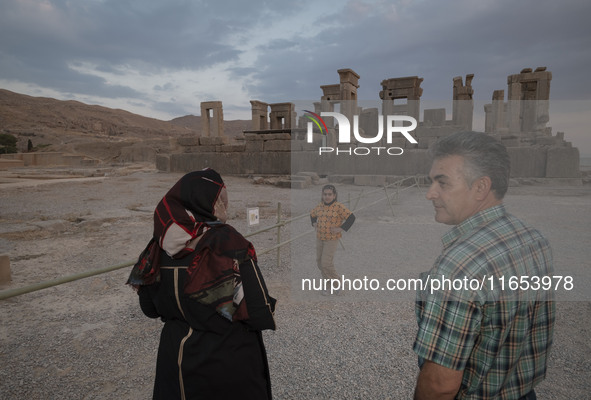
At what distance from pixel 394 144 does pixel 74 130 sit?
49.6 metres

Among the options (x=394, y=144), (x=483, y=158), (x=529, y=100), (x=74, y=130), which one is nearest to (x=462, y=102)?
(x=529, y=100)

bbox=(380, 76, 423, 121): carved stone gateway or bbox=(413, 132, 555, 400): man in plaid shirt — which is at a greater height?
bbox=(380, 76, 423, 121): carved stone gateway

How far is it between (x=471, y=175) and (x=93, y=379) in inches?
123

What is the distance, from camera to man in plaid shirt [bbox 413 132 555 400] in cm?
105

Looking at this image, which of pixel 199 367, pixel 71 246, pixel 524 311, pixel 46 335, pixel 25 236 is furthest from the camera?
pixel 25 236

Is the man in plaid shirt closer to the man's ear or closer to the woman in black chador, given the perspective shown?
the man's ear

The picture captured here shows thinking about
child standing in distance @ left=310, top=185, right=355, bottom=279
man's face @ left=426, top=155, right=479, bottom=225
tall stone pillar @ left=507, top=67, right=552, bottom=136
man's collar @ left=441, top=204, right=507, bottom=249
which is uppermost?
tall stone pillar @ left=507, top=67, right=552, bottom=136

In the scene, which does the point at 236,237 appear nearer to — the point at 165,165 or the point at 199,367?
the point at 199,367

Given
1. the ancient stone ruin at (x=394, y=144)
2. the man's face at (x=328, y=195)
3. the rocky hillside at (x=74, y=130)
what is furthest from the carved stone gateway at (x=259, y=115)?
the man's face at (x=328, y=195)

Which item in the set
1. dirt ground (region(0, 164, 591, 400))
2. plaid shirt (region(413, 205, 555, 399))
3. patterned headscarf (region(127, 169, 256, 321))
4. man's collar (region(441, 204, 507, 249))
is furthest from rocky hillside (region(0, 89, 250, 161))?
plaid shirt (region(413, 205, 555, 399))

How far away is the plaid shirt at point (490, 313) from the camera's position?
1.05 m

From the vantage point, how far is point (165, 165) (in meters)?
21.0

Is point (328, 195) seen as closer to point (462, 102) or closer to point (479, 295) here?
point (479, 295)

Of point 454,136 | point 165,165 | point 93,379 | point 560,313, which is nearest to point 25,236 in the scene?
point 93,379
